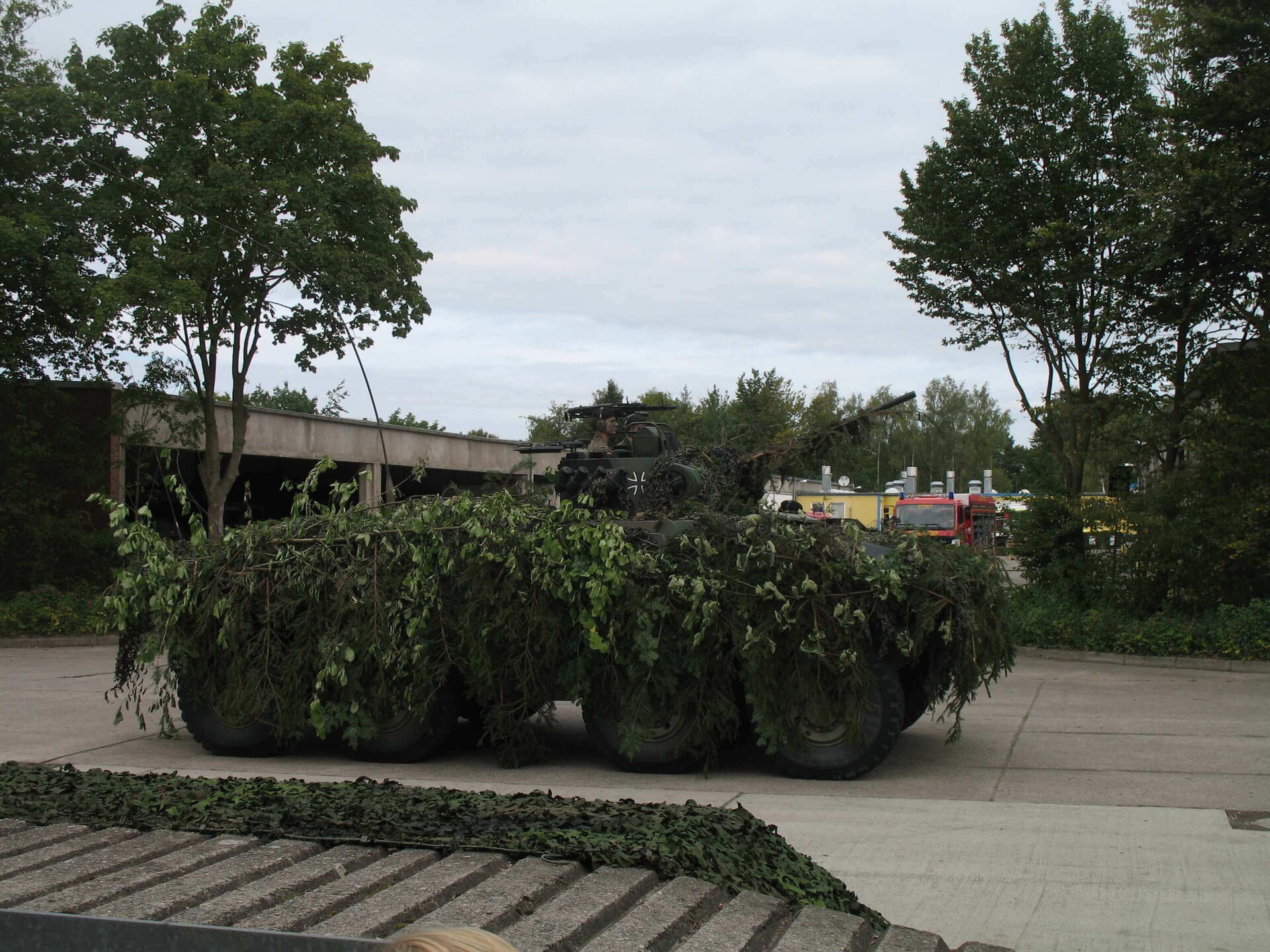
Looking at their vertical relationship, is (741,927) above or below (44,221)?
below

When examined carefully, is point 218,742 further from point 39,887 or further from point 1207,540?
point 1207,540

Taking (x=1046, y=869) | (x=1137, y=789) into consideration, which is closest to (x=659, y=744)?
(x=1046, y=869)

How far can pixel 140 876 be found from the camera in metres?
3.28

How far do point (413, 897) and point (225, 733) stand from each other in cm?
622

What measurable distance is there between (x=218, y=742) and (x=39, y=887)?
19.4ft

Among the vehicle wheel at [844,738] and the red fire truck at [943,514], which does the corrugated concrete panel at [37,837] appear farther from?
the red fire truck at [943,514]

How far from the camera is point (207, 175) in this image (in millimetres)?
18188

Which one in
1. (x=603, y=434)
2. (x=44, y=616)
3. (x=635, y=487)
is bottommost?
(x=44, y=616)

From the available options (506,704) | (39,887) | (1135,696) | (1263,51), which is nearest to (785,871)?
(39,887)

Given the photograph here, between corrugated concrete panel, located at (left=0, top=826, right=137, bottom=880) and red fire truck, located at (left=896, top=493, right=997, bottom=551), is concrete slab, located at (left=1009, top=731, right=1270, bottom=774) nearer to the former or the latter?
corrugated concrete panel, located at (left=0, top=826, right=137, bottom=880)

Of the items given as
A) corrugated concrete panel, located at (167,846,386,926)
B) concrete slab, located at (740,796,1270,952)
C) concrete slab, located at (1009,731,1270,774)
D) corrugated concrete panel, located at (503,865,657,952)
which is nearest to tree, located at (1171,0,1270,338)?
concrete slab, located at (1009,731,1270,774)

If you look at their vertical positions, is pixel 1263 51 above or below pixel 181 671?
above

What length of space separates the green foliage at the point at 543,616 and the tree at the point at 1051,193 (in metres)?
9.23

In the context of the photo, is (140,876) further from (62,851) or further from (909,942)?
(909,942)
